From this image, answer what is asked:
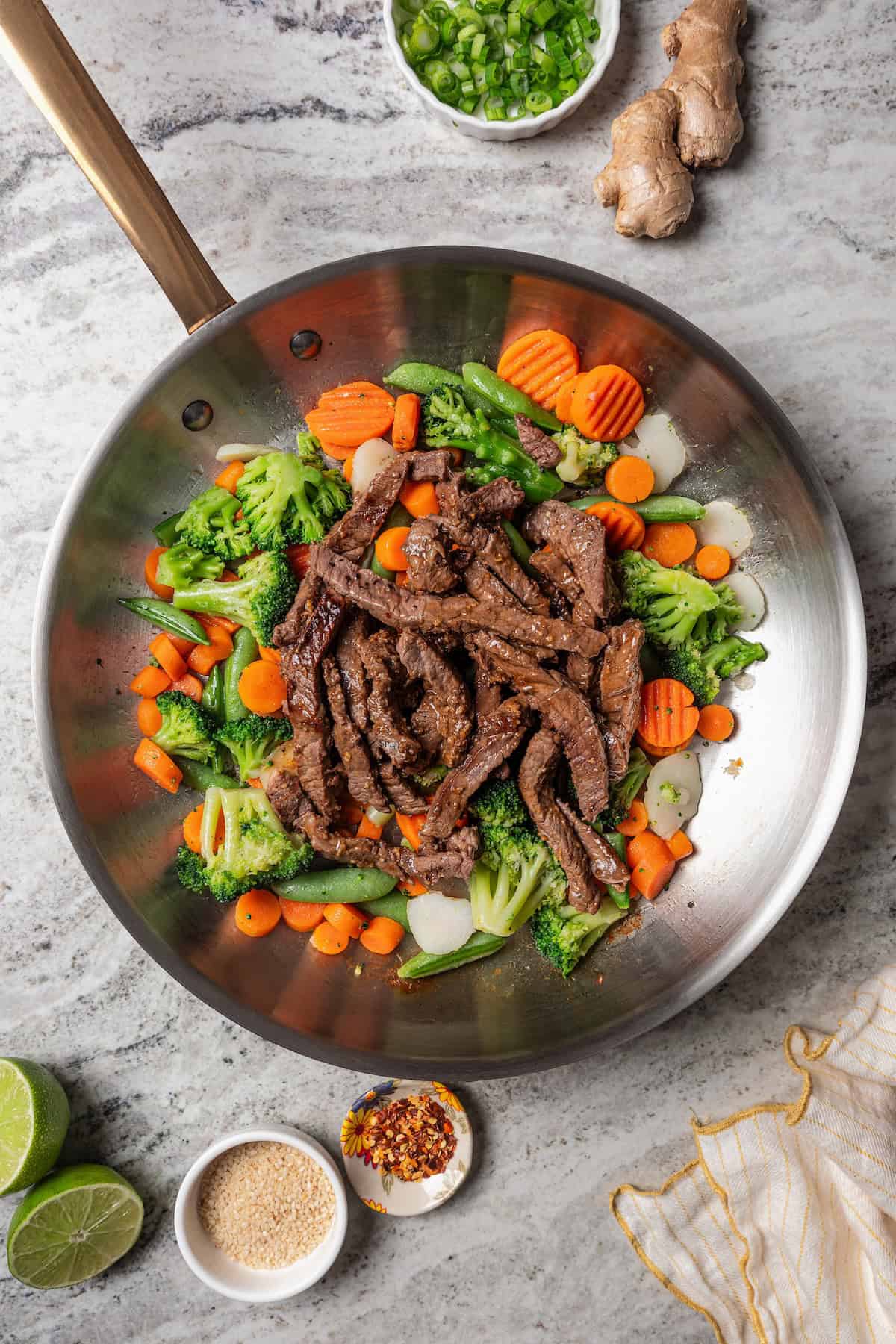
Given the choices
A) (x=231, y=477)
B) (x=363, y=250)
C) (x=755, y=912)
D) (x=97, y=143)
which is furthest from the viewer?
(x=363, y=250)

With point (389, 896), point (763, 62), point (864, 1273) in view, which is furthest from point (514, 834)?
point (763, 62)

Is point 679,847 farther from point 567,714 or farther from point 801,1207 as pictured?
point 801,1207

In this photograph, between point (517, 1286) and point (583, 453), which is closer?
point (583, 453)

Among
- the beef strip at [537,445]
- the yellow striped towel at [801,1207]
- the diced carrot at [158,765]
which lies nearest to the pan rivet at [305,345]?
the beef strip at [537,445]

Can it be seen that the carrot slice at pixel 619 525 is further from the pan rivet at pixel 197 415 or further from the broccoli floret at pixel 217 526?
the pan rivet at pixel 197 415

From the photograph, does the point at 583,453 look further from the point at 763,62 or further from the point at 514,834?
the point at 763,62

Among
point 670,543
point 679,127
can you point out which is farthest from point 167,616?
point 679,127
